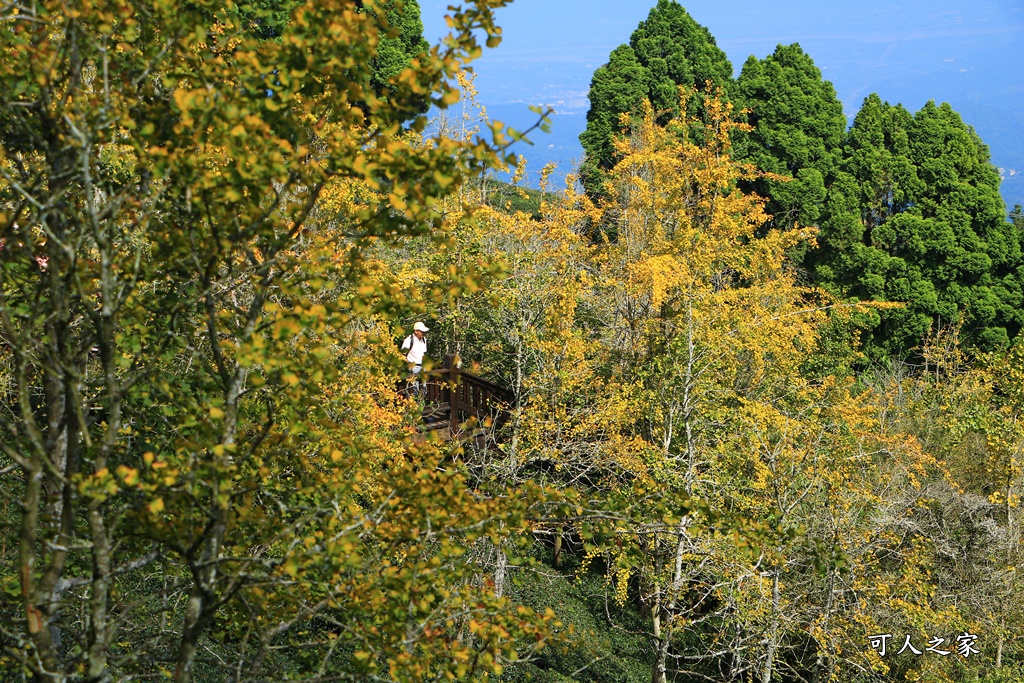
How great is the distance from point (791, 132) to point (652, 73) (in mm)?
5360

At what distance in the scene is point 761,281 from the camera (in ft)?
71.2

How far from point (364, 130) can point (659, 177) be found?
15103mm

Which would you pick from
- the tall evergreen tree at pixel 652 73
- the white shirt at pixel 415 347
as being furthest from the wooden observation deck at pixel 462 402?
the tall evergreen tree at pixel 652 73

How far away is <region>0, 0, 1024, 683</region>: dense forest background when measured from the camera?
3.73 metres

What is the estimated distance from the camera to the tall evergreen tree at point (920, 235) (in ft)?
90.1

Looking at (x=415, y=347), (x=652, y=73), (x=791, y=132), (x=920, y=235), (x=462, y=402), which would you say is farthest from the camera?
(x=652, y=73)

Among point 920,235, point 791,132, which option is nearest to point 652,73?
point 791,132

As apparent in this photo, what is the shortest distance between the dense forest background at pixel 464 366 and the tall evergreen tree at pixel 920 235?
117mm

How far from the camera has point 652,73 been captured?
3303cm

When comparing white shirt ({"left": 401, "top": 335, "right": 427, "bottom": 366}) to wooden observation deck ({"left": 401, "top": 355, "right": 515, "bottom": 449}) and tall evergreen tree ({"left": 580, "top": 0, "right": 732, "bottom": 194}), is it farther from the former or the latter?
tall evergreen tree ({"left": 580, "top": 0, "right": 732, "bottom": 194})

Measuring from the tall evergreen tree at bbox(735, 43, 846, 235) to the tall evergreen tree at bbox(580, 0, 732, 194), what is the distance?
1334mm

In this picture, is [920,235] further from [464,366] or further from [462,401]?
[462,401]

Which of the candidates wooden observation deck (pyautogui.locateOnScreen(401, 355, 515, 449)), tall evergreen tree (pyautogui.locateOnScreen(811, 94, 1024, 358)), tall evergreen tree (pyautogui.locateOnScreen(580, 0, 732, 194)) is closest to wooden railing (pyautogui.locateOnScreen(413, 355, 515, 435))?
wooden observation deck (pyautogui.locateOnScreen(401, 355, 515, 449))

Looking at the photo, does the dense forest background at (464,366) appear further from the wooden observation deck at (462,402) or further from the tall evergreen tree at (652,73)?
the wooden observation deck at (462,402)
